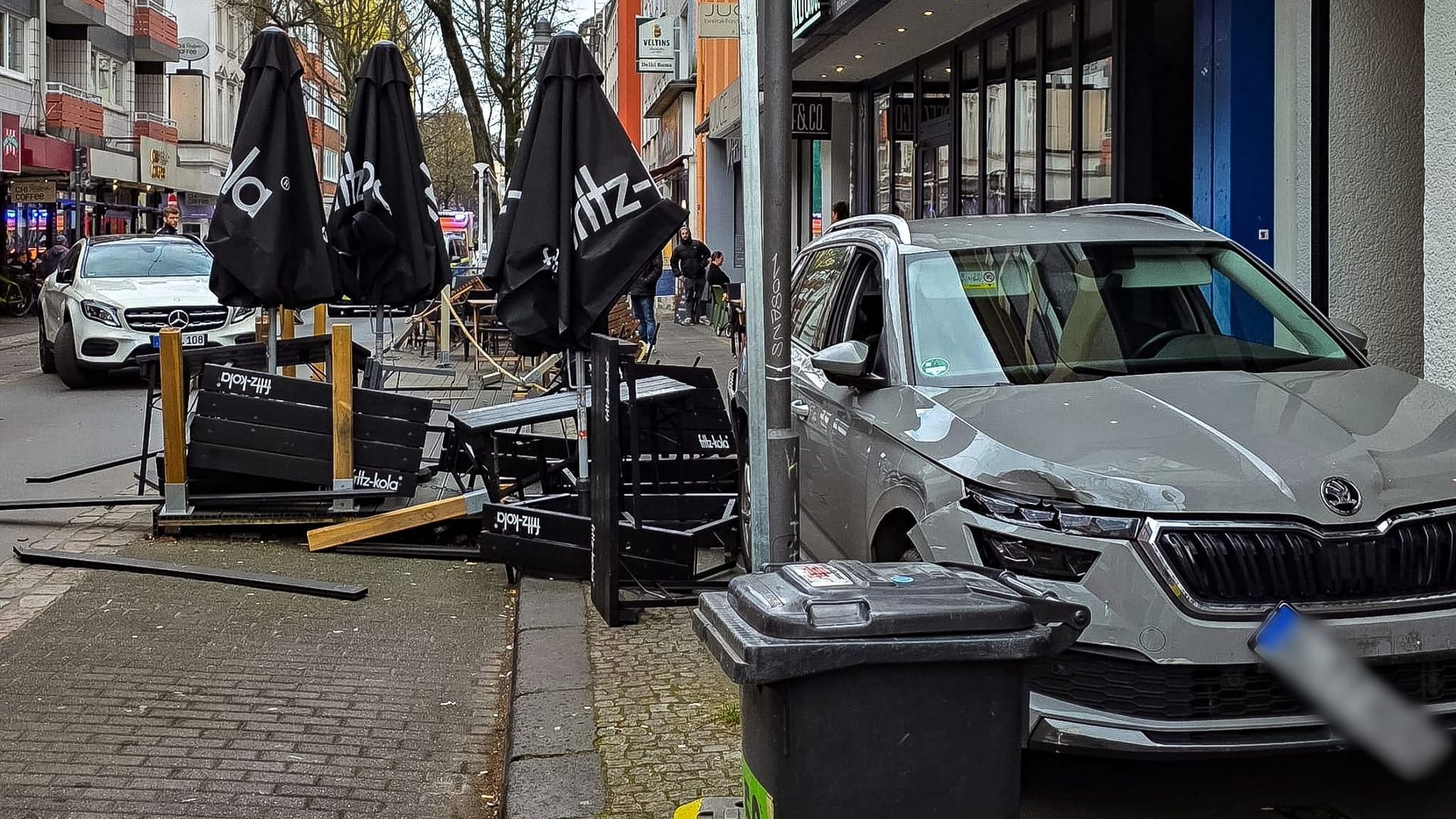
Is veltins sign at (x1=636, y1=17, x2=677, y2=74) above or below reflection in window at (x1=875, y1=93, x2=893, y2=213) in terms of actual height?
above

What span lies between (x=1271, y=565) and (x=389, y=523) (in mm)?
5327

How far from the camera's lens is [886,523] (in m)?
5.28

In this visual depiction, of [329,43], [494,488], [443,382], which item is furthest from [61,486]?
[329,43]

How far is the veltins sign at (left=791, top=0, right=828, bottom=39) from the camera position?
1655 centimetres

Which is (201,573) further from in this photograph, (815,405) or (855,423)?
(855,423)

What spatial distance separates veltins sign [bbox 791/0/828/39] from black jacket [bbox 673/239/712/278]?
10313 mm

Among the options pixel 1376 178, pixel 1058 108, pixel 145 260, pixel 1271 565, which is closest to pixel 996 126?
pixel 1058 108

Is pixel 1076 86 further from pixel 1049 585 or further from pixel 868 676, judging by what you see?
pixel 868 676

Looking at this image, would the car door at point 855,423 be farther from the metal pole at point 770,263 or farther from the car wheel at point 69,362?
the car wheel at point 69,362

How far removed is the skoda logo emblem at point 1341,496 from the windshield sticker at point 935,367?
159cm

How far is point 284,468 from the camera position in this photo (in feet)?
28.2

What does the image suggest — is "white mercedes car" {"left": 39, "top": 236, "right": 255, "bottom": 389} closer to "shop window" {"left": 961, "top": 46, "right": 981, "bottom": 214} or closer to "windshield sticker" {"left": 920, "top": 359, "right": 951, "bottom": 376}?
"shop window" {"left": 961, "top": 46, "right": 981, "bottom": 214}

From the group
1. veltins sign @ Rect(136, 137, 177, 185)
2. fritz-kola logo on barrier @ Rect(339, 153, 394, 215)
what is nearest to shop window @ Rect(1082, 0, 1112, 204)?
fritz-kola logo on barrier @ Rect(339, 153, 394, 215)

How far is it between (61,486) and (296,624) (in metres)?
4.70
